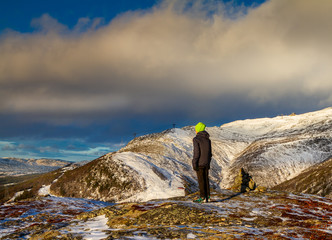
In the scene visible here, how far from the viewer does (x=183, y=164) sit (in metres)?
100

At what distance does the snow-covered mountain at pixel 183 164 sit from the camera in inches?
2689

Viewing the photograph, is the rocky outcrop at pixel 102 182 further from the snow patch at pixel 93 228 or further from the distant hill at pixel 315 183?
the snow patch at pixel 93 228

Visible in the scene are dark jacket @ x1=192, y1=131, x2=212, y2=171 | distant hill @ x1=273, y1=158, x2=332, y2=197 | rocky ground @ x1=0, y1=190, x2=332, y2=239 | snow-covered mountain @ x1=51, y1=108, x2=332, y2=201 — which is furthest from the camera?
distant hill @ x1=273, y1=158, x2=332, y2=197

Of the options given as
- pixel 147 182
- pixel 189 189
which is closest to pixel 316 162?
pixel 189 189

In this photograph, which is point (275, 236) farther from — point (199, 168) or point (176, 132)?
point (176, 132)

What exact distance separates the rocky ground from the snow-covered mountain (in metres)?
43.8

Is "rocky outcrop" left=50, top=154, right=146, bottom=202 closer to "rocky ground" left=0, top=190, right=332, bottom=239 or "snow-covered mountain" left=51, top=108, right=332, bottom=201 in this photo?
"snow-covered mountain" left=51, top=108, right=332, bottom=201

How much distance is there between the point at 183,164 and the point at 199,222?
87.1m

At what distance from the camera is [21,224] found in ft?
70.1

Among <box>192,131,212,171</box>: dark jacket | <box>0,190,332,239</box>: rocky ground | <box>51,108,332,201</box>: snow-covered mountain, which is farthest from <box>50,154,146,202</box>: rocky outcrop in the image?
<box>192,131,212,171</box>: dark jacket

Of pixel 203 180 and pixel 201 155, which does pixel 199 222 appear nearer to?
pixel 203 180

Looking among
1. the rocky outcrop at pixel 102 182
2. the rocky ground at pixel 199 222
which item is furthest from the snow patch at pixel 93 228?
the rocky outcrop at pixel 102 182

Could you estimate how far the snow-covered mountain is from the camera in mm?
68312

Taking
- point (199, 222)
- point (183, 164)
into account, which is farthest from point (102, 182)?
point (199, 222)
